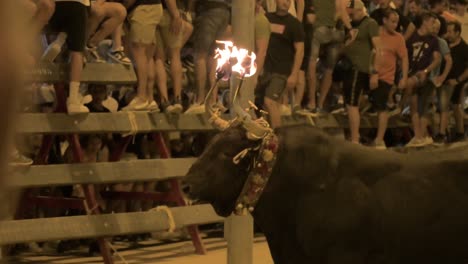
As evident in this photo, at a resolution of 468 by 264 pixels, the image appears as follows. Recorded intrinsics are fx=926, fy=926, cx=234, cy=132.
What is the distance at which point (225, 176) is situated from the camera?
539cm

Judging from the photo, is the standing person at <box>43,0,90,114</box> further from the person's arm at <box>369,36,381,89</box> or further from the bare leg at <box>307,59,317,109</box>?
the person's arm at <box>369,36,381,89</box>

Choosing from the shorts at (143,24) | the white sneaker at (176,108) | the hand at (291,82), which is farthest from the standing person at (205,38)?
the hand at (291,82)

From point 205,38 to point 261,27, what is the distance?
2.52 ft

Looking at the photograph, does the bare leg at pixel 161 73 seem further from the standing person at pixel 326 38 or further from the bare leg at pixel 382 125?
the bare leg at pixel 382 125

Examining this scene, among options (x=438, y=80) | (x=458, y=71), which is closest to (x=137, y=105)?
(x=438, y=80)

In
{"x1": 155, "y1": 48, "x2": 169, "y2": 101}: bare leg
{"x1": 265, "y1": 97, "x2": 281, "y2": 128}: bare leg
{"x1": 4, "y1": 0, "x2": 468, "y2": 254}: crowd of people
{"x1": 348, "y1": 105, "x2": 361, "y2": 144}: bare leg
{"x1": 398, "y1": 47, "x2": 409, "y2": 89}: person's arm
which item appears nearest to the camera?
{"x1": 4, "y1": 0, "x2": 468, "y2": 254}: crowd of people

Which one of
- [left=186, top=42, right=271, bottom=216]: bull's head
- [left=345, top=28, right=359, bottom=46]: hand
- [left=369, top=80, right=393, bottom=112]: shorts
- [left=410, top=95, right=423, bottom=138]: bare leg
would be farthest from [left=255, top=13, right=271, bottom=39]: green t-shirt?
[left=186, top=42, right=271, bottom=216]: bull's head

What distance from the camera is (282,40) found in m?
10.8

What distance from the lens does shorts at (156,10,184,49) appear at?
366 inches

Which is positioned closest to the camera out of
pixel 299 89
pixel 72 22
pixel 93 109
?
pixel 72 22

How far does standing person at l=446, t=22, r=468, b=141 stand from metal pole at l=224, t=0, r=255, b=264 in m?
7.86

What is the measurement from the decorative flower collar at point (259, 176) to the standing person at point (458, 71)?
9215mm

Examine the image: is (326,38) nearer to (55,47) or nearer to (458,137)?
(458,137)

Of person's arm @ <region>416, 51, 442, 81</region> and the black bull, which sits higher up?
the black bull
